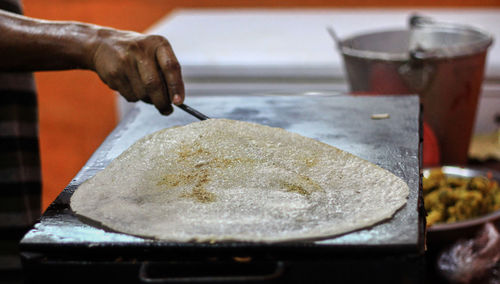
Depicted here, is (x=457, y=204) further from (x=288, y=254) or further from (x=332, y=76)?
(x=332, y=76)

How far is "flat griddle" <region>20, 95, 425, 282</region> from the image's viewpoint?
2.56 ft

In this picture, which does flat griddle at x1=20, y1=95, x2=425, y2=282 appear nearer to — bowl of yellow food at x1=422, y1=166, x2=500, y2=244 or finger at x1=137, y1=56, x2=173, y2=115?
finger at x1=137, y1=56, x2=173, y2=115

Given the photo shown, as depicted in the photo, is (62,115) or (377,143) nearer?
(377,143)

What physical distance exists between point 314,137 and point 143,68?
0.36 meters

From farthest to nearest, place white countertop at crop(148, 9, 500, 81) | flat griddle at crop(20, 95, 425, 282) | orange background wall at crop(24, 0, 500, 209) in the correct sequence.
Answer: orange background wall at crop(24, 0, 500, 209), white countertop at crop(148, 9, 500, 81), flat griddle at crop(20, 95, 425, 282)

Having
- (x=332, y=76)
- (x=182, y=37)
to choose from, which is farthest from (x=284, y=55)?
(x=182, y=37)

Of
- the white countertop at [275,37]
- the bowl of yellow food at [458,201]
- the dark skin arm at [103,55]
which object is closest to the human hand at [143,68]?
the dark skin arm at [103,55]

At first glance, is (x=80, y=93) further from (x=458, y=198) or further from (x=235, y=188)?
(x=235, y=188)

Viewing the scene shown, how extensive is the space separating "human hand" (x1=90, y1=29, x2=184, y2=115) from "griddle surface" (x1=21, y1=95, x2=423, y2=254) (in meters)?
0.12

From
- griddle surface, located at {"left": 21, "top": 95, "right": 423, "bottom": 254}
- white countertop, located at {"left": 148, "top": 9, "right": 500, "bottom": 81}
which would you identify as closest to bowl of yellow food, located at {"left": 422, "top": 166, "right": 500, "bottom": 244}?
griddle surface, located at {"left": 21, "top": 95, "right": 423, "bottom": 254}

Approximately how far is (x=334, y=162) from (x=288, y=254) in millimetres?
287

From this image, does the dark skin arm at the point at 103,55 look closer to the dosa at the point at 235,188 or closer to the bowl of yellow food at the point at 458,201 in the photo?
the dosa at the point at 235,188

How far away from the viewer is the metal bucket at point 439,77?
1927mm

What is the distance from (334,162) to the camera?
103 cm
